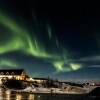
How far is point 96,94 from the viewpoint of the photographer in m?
152
